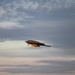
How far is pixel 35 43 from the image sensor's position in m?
146

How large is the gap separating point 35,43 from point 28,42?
320 inches

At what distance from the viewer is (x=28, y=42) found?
494 ft
